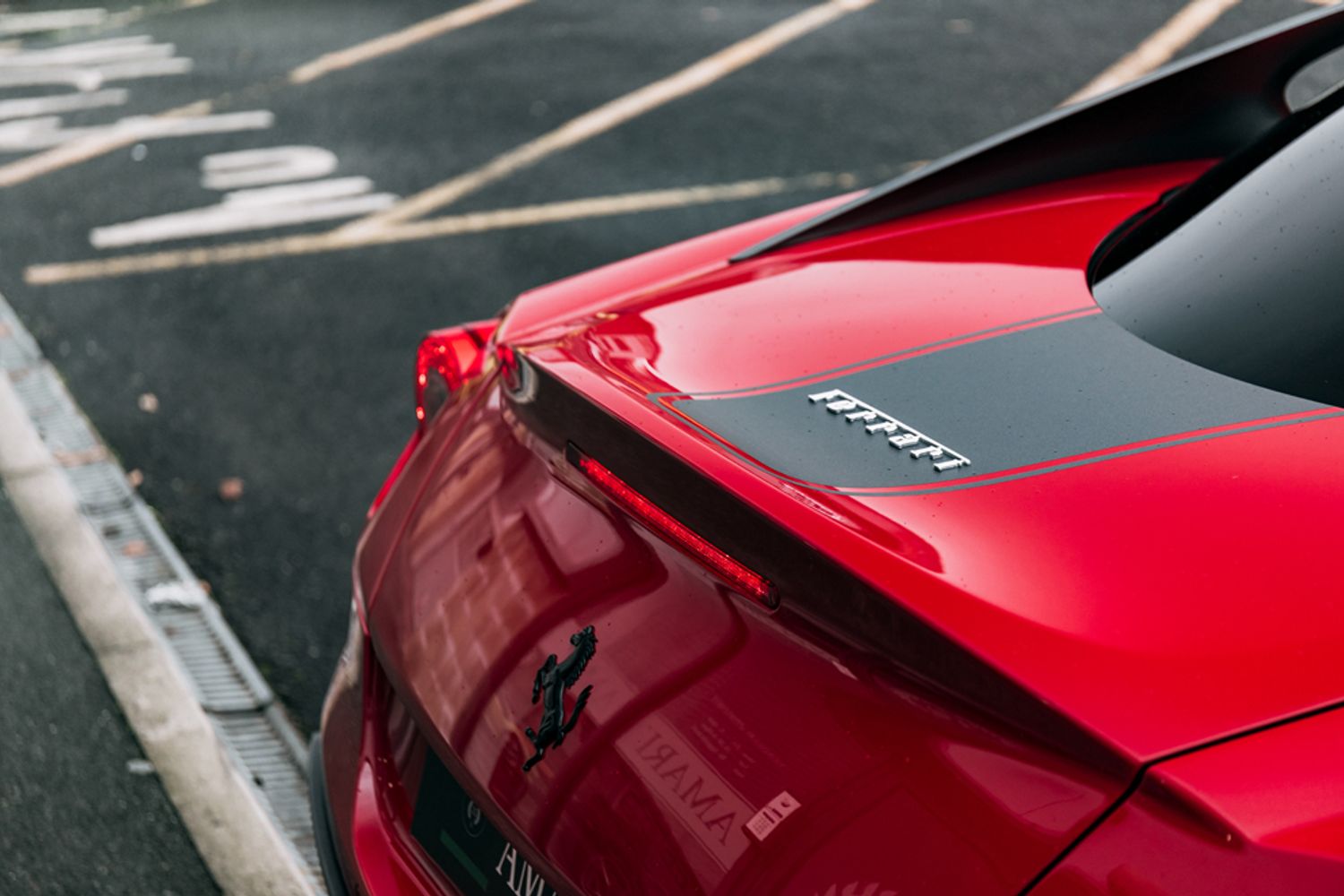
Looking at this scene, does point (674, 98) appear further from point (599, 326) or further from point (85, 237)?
point (599, 326)

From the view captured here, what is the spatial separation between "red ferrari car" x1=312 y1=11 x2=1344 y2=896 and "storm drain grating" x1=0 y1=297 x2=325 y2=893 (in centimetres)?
101

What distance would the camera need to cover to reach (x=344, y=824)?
1975 millimetres

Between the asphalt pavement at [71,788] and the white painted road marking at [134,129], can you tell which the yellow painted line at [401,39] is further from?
the asphalt pavement at [71,788]

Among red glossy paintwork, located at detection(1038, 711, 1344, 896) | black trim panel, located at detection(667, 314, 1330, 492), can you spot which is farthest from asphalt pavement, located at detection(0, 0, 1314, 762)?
red glossy paintwork, located at detection(1038, 711, 1344, 896)

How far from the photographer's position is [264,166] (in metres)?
7.60

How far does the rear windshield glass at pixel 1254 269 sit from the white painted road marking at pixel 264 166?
19.6ft

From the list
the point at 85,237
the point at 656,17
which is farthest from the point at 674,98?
the point at 85,237

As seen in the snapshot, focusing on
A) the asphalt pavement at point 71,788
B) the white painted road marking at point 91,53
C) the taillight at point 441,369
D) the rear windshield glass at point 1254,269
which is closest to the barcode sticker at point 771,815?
the rear windshield glass at point 1254,269

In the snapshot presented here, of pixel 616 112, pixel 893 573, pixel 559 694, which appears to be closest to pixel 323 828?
pixel 559 694

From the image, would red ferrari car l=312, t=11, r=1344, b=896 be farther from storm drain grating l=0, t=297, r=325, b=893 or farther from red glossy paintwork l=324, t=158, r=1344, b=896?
storm drain grating l=0, t=297, r=325, b=893

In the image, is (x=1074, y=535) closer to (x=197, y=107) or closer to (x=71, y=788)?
(x=71, y=788)

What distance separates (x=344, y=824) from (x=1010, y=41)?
8761mm

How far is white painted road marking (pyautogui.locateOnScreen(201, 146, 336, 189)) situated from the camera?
7.38 m

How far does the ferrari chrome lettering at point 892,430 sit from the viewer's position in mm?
1545
